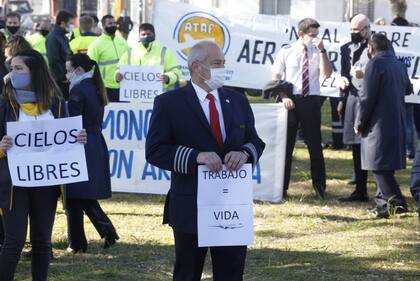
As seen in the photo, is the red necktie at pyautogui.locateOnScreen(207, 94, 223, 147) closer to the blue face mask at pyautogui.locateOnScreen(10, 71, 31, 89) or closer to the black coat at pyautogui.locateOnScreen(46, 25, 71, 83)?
the blue face mask at pyautogui.locateOnScreen(10, 71, 31, 89)

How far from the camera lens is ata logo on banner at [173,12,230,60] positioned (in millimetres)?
14766

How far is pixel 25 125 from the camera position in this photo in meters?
7.08

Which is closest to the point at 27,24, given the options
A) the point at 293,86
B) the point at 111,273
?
the point at 293,86

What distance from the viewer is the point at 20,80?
23.5 feet

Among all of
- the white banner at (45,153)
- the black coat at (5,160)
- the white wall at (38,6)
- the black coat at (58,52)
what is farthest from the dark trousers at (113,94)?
the white wall at (38,6)

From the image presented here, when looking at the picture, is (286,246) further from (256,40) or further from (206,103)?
(256,40)

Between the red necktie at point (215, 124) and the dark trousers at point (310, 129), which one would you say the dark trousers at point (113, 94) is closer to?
the dark trousers at point (310, 129)

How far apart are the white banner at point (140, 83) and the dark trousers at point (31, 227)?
20.3 feet

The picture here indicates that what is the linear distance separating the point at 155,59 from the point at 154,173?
1.91 m

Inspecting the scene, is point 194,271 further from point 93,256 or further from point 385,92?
point 385,92

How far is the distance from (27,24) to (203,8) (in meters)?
31.3

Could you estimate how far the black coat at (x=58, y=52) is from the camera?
51.8 feet

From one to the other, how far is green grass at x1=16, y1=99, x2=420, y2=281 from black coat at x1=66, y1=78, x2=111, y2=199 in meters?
0.59

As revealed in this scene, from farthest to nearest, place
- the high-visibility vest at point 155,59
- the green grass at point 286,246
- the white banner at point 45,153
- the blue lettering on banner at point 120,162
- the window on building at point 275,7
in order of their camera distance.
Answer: the window on building at point 275,7, the high-visibility vest at point 155,59, the blue lettering on banner at point 120,162, the green grass at point 286,246, the white banner at point 45,153
